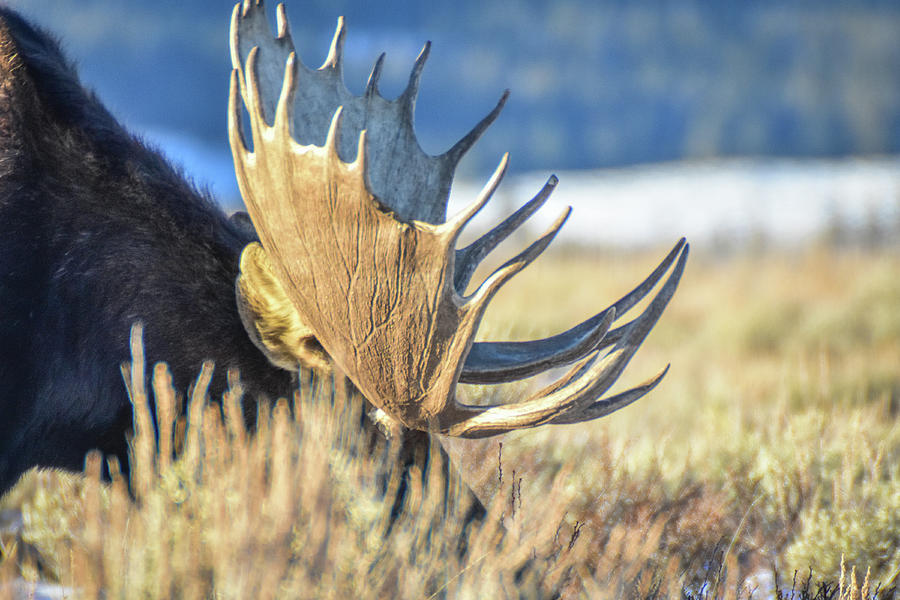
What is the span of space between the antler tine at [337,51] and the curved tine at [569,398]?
Result: 3.91 ft

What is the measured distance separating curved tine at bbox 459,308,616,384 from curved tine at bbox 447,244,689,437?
0.05 metres

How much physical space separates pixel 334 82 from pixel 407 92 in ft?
0.76

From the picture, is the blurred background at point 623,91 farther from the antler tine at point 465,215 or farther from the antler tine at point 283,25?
the antler tine at point 465,215

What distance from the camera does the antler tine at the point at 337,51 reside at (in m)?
2.46

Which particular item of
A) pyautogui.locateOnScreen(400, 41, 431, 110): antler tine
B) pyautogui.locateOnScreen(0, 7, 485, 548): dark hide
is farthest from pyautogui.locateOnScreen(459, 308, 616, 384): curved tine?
pyautogui.locateOnScreen(400, 41, 431, 110): antler tine

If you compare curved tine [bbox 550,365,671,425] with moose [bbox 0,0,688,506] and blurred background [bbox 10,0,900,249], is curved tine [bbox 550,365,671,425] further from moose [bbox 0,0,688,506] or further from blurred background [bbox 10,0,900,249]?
blurred background [bbox 10,0,900,249]

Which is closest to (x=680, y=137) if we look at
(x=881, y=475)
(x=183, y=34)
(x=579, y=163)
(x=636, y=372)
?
(x=579, y=163)

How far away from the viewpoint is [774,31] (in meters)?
52.6

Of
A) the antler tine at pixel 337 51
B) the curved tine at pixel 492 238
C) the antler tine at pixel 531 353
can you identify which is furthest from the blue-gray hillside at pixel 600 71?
the antler tine at pixel 531 353

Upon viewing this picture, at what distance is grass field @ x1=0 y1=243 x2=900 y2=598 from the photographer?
65.5 inches

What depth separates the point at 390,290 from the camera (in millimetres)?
1953

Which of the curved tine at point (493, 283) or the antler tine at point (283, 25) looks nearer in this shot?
the curved tine at point (493, 283)

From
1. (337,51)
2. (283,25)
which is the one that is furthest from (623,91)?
(283,25)

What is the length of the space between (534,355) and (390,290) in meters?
0.39
